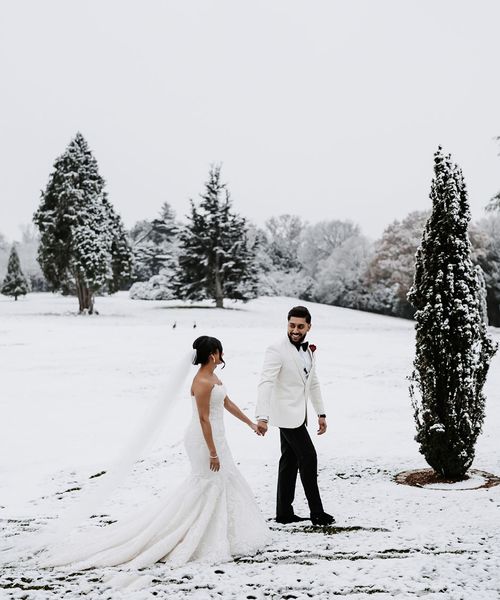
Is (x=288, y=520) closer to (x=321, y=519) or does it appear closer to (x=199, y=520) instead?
(x=321, y=519)

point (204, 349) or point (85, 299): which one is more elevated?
point (85, 299)

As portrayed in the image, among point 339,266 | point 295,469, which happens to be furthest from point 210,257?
point 295,469

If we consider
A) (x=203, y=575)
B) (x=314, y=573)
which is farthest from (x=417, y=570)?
(x=203, y=575)

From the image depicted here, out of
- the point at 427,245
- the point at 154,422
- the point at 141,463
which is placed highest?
the point at 427,245

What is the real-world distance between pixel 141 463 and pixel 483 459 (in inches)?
200

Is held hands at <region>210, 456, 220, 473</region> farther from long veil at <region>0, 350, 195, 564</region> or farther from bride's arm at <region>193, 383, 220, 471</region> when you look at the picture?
long veil at <region>0, 350, 195, 564</region>

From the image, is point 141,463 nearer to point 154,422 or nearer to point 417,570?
point 154,422

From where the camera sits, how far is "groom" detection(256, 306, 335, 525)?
21.3 feet

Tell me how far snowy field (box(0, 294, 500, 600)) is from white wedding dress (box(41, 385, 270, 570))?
0.20 meters

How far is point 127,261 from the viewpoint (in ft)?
154

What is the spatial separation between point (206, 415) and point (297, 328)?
1.43m

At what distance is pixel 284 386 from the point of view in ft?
21.6

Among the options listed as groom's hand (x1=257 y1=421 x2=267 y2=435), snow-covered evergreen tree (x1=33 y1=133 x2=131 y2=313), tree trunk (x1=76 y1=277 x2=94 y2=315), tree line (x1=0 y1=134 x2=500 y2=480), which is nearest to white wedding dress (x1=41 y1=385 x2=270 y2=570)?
groom's hand (x1=257 y1=421 x2=267 y2=435)

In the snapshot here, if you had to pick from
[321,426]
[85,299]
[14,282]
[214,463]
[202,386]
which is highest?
[14,282]
